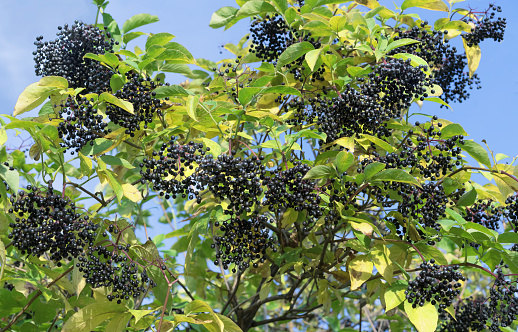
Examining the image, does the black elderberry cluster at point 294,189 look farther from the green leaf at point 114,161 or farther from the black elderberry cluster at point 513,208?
the black elderberry cluster at point 513,208

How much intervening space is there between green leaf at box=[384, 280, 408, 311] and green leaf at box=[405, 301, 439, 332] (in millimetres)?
71

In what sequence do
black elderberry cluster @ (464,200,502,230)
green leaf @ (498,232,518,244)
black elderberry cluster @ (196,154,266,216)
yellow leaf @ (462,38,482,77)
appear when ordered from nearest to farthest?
1. black elderberry cluster @ (196,154,266,216)
2. green leaf @ (498,232,518,244)
3. black elderberry cluster @ (464,200,502,230)
4. yellow leaf @ (462,38,482,77)

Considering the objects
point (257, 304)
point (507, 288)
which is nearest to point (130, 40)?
point (257, 304)

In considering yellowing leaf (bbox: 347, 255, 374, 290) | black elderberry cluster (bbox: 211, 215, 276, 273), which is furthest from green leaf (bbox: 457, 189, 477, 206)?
black elderberry cluster (bbox: 211, 215, 276, 273)

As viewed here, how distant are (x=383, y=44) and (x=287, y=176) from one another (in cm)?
100

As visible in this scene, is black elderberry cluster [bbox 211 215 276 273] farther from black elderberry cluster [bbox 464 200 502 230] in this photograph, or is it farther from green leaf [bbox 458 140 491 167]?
black elderberry cluster [bbox 464 200 502 230]

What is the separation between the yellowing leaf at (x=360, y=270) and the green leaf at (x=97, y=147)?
1.55 meters

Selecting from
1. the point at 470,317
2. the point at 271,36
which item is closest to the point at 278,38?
the point at 271,36

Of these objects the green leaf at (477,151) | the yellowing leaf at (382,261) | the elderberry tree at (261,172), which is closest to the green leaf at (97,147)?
the elderberry tree at (261,172)

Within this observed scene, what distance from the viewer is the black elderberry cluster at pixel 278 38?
331cm

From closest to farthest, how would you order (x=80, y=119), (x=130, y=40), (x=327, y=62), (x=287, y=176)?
(x=287, y=176) → (x=80, y=119) → (x=327, y=62) → (x=130, y=40)

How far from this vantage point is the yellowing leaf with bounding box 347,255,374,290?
2.69 m

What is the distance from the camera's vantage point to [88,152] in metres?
2.94

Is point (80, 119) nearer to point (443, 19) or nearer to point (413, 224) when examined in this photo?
point (413, 224)
